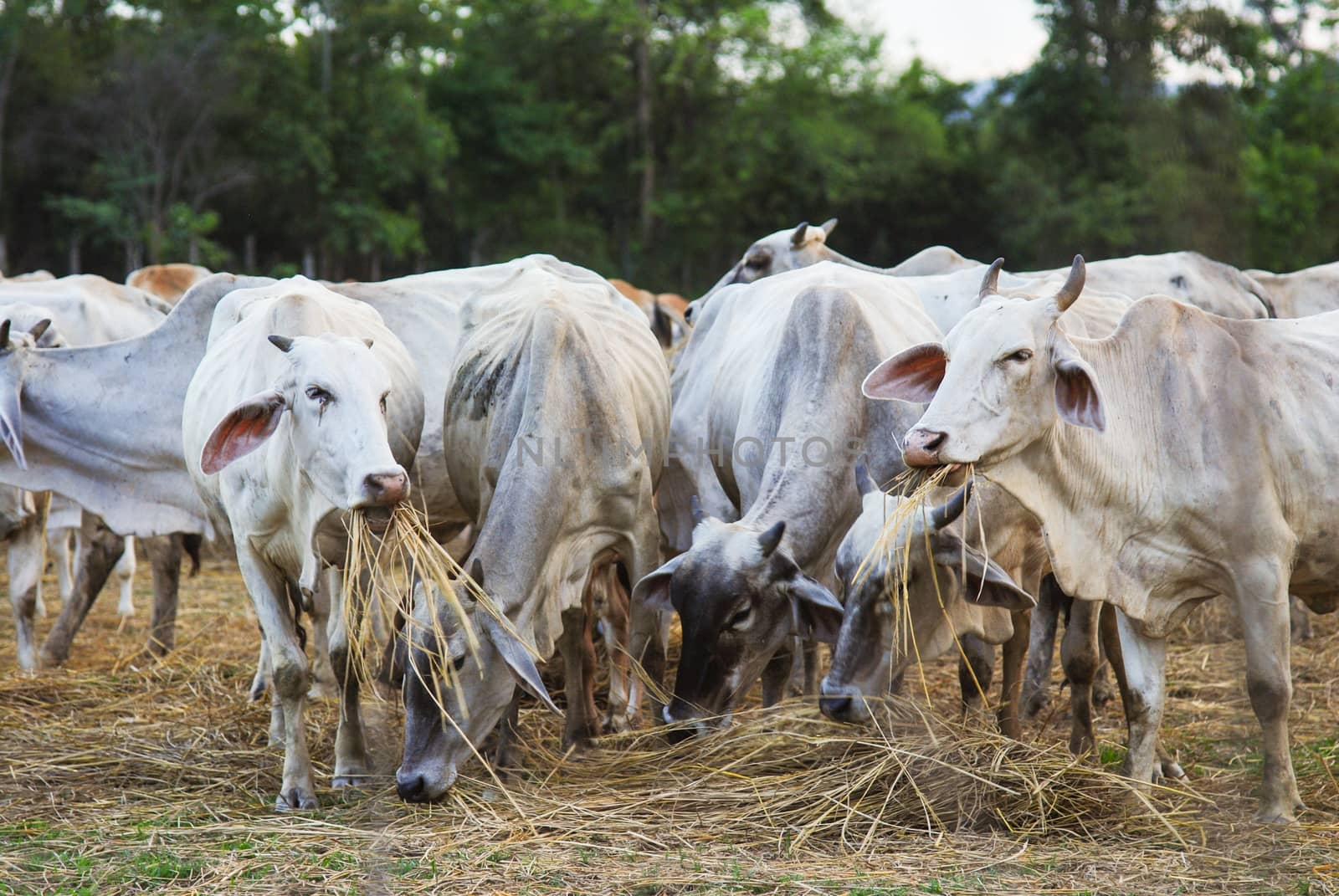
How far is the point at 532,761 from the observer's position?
5.24m

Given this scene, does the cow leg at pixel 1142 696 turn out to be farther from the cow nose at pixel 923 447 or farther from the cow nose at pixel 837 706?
the cow nose at pixel 923 447

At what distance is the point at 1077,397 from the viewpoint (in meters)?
4.34

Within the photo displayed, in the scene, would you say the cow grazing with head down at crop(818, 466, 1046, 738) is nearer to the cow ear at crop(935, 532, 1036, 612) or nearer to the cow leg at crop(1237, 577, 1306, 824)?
the cow ear at crop(935, 532, 1036, 612)

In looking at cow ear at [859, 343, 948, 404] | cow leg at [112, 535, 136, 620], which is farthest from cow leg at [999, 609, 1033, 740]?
cow leg at [112, 535, 136, 620]

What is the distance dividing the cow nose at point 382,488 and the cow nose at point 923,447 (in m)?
1.52

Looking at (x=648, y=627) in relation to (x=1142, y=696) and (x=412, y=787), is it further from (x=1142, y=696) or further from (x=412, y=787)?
(x=1142, y=696)

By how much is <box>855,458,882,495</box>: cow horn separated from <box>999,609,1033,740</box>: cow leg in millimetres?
842

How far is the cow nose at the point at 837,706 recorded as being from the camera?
467 centimetres

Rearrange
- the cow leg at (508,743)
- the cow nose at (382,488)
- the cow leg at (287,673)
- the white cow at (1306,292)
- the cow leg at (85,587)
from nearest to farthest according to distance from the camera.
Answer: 1. the cow nose at (382,488)
2. the cow leg at (287,673)
3. the cow leg at (508,743)
4. the cow leg at (85,587)
5. the white cow at (1306,292)

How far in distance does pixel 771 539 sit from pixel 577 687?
1149 mm

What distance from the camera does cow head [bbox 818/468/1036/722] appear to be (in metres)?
4.62

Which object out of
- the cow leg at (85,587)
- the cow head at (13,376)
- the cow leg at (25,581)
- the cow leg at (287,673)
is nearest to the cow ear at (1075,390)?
the cow leg at (287,673)

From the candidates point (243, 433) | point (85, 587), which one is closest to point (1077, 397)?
point (243, 433)

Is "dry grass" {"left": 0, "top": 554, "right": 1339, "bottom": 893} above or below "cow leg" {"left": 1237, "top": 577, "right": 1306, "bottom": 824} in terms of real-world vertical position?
below
